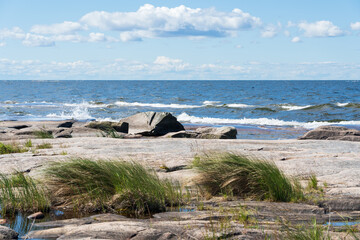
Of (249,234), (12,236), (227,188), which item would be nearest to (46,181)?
(12,236)

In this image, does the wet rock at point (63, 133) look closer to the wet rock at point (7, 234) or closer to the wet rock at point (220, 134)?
the wet rock at point (220, 134)

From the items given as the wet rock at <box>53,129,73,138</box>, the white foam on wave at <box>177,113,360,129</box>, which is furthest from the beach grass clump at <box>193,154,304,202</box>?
the white foam on wave at <box>177,113,360,129</box>

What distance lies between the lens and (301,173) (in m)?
7.72

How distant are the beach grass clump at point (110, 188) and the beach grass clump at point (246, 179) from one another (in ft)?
1.90

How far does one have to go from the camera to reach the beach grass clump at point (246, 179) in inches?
244

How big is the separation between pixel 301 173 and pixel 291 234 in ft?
13.3

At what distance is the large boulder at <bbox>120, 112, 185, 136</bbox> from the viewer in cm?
1888

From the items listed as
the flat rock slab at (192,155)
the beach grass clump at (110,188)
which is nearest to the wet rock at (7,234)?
the beach grass clump at (110,188)

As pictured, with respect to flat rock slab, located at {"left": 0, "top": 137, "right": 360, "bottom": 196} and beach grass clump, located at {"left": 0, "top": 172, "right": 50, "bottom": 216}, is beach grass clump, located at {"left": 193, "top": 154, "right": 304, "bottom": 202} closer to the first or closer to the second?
flat rock slab, located at {"left": 0, "top": 137, "right": 360, "bottom": 196}

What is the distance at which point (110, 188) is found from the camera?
20.4 feet

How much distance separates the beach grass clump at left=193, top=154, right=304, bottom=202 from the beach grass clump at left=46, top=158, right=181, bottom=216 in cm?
58

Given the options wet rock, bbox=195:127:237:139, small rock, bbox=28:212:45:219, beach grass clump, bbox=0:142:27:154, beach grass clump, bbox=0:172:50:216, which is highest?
beach grass clump, bbox=0:172:50:216

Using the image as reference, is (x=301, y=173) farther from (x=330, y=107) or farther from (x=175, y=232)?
(x=330, y=107)

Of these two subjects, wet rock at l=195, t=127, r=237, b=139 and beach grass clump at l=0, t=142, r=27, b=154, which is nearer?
beach grass clump at l=0, t=142, r=27, b=154
